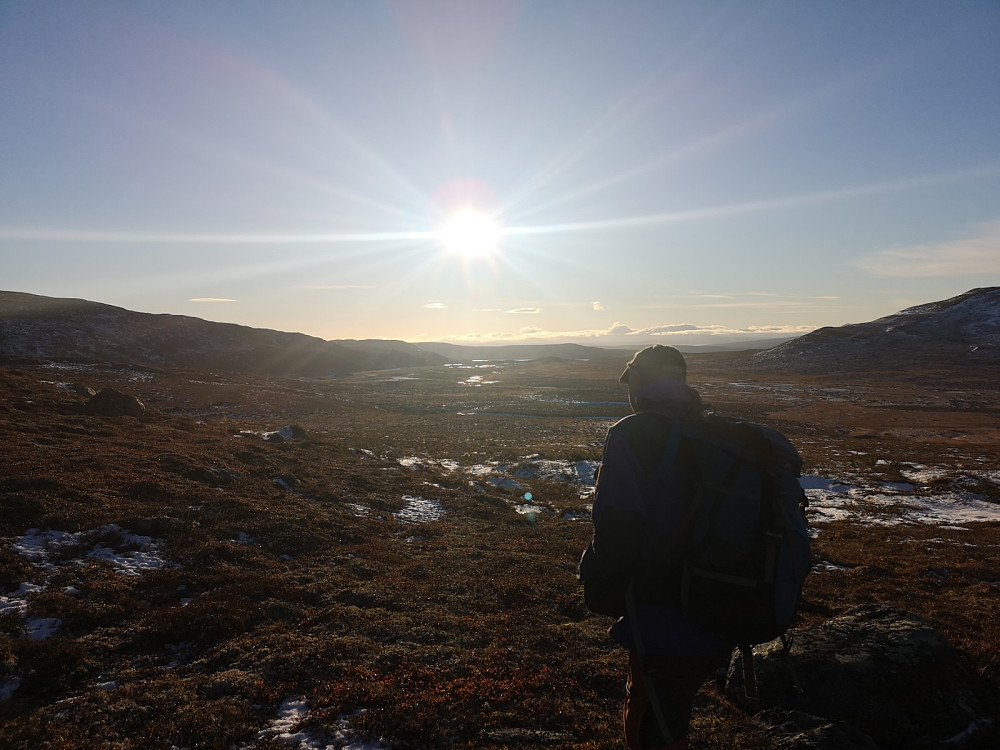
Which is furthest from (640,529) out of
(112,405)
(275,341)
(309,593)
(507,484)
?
(275,341)

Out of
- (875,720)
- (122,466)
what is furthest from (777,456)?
(122,466)

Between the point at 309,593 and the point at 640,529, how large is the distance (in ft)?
33.6

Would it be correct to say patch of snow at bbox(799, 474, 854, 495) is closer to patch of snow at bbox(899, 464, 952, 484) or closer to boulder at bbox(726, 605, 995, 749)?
patch of snow at bbox(899, 464, 952, 484)

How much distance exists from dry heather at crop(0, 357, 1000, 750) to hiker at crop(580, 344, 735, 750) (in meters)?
3.28

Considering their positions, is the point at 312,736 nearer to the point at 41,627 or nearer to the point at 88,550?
the point at 41,627

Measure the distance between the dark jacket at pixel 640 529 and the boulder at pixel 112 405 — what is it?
106 ft

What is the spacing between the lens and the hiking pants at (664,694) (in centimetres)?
371

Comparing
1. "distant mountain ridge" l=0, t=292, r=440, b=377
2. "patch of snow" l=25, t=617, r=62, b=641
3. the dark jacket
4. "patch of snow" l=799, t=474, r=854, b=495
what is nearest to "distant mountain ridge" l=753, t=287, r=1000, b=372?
"patch of snow" l=799, t=474, r=854, b=495

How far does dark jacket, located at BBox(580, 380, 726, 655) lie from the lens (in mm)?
3574

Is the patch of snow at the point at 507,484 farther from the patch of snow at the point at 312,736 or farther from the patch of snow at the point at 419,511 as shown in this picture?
the patch of snow at the point at 312,736

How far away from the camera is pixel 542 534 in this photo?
62.1 feet

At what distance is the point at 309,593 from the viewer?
11203 millimetres

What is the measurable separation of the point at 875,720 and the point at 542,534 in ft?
43.2

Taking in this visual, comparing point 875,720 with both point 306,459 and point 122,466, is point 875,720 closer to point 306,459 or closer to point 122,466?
point 122,466
